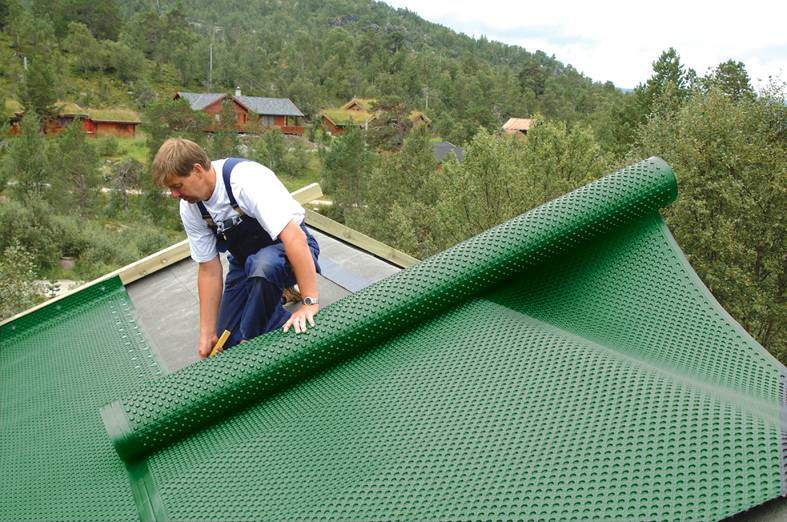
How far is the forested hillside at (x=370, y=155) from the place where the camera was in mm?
15273

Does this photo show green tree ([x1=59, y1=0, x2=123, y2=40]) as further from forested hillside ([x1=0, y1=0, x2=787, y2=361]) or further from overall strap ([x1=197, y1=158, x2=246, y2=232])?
overall strap ([x1=197, y1=158, x2=246, y2=232])

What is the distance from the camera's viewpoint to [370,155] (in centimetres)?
3400

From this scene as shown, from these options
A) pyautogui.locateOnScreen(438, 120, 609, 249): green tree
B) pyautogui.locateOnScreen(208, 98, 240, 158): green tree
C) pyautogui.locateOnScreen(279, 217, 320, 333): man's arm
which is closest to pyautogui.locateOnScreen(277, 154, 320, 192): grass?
pyautogui.locateOnScreen(208, 98, 240, 158): green tree

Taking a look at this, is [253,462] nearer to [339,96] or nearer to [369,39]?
[339,96]

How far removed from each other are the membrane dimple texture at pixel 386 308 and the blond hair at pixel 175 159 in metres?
0.86

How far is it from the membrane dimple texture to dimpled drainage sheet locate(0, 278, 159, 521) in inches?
11.9

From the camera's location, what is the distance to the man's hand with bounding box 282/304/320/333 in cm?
255

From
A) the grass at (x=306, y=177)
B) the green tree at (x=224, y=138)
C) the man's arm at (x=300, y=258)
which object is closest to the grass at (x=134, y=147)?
the green tree at (x=224, y=138)

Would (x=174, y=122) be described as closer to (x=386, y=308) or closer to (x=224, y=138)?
(x=224, y=138)

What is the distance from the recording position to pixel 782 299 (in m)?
15.3

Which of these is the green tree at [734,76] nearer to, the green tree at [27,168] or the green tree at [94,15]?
the green tree at [27,168]

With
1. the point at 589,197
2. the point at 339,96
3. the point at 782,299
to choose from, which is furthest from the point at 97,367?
the point at 339,96

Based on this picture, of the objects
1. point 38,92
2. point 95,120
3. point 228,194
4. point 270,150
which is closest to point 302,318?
point 228,194

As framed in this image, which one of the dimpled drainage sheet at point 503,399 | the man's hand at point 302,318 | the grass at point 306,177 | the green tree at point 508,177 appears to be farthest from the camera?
the grass at point 306,177
